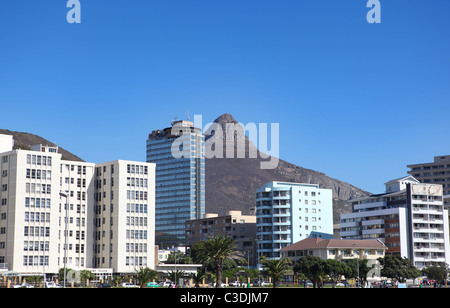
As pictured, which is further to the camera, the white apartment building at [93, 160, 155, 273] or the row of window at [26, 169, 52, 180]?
the white apartment building at [93, 160, 155, 273]

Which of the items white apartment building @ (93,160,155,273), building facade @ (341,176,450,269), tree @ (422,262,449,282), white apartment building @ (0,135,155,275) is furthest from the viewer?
building facade @ (341,176,450,269)

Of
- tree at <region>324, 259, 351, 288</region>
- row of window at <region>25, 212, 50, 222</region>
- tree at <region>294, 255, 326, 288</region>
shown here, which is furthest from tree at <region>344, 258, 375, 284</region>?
row of window at <region>25, 212, 50, 222</region>

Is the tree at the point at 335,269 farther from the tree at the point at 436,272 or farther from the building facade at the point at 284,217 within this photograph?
the building facade at the point at 284,217

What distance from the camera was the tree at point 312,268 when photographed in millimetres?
124812

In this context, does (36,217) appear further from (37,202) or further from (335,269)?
(335,269)

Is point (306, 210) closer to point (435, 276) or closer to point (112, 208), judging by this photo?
point (435, 276)

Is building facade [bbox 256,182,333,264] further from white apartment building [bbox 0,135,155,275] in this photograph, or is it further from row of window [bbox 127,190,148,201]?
row of window [bbox 127,190,148,201]

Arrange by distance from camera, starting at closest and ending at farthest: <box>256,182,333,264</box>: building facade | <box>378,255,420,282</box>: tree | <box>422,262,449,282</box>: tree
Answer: <box>378,255,420,282</box>: tree → <box>422,262,449,282</box>: tree → <box>256,182,333,264</box>: building facade

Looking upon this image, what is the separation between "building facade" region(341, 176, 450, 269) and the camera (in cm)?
15850

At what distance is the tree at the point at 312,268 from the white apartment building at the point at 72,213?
3806cm

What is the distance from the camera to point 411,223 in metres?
159

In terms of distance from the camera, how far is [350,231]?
577 ft


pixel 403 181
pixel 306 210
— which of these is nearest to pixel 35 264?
pixel 306 210

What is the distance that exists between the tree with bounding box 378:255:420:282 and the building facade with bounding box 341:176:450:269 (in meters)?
16.5
